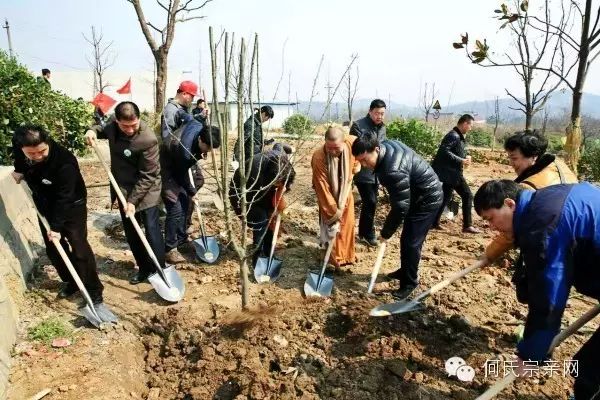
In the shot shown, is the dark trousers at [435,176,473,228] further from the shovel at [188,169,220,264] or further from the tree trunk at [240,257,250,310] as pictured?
the tree trunk at [240,257,250,310]

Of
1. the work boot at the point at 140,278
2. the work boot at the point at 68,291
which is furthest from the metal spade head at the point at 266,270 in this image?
the work boot at the point at 68,291

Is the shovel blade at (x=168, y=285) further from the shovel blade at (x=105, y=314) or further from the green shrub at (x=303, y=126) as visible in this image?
the green shrub at (x=303, y=126)

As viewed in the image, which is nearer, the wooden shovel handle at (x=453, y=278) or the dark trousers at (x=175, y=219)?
the wooden shovel handle at (x=453, y=278)

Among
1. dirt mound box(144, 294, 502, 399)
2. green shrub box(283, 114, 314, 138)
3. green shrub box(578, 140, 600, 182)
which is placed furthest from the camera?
green shrub box(578, 140, 600, 182)

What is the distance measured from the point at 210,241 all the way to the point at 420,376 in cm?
282

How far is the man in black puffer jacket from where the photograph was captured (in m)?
3.61

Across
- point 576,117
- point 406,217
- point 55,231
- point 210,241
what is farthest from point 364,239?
point 55,231

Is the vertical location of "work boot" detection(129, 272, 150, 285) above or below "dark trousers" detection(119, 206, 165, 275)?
below

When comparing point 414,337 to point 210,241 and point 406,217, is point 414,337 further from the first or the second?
point 210,241

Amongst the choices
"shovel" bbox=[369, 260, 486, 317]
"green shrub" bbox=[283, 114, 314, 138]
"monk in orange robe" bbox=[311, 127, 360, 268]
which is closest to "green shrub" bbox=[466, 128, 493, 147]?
"green shrub" bbox=[283, 114, 314, 138]

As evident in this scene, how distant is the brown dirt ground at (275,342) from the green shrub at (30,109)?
10.1ft

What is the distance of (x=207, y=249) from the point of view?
15.9 feet

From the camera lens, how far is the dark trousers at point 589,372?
2.22m

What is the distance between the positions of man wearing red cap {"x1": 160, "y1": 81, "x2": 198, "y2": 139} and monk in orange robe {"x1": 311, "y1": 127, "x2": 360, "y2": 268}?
5.61 feet
